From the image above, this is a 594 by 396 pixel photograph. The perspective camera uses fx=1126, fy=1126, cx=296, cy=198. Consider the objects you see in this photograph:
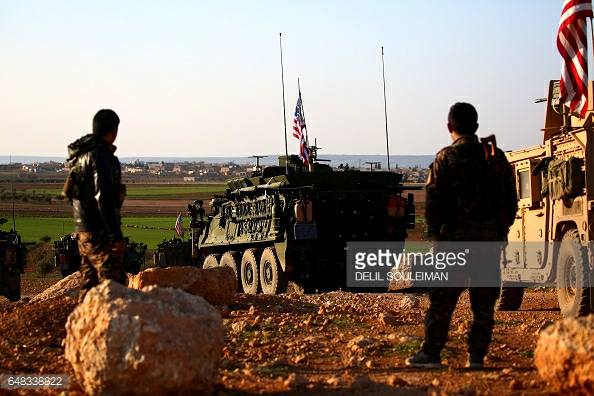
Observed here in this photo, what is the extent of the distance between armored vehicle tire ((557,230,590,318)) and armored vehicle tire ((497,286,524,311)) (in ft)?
→ 6.20

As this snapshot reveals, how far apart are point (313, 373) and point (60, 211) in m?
→ 65.7

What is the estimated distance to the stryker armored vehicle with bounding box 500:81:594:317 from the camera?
1286cm

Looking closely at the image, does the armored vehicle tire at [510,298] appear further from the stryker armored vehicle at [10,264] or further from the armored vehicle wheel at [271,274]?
the stryker armored vehicle at [10,264]

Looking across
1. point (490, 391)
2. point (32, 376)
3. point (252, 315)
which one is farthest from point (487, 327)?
point (252, 315)

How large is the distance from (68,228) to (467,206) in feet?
164

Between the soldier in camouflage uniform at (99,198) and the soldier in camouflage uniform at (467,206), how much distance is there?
7.30 feet

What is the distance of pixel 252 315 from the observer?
1210cm

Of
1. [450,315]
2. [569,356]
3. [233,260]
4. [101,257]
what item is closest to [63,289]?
[101,257]

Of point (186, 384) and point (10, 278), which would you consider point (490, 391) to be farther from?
point (10, 278)

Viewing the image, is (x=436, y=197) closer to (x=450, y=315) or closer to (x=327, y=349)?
(x=450, y=315)

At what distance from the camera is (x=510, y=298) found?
51.5ft

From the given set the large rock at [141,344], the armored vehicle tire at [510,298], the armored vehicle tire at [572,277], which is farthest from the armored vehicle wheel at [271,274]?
the large rock at [141,344]

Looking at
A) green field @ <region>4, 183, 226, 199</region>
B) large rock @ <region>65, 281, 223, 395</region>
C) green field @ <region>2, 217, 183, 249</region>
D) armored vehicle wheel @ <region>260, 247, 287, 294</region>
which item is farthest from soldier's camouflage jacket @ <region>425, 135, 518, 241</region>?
green field @ <region>4, 183, 226, 199</region>

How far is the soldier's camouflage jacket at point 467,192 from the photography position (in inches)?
312
